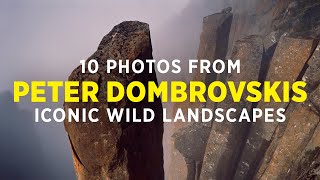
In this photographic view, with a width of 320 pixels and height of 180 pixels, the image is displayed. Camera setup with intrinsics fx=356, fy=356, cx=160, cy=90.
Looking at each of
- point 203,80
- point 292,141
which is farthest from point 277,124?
point 203,80

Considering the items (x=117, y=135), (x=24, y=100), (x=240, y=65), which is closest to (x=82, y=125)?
(x=117, y=135)

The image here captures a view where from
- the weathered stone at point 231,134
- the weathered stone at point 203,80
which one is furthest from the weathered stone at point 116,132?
the weathered stone at point 203,80

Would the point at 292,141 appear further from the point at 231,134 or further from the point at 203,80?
the point at 203,80

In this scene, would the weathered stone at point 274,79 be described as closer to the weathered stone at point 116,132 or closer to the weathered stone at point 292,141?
the weathered stone at point 292,141

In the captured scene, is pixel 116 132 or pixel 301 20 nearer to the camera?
pixel 116 132

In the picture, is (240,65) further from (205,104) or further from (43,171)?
(43,171)

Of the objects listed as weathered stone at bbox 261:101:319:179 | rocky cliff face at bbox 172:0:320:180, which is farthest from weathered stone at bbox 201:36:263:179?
weathered stone at bbox 261:101:319:179
